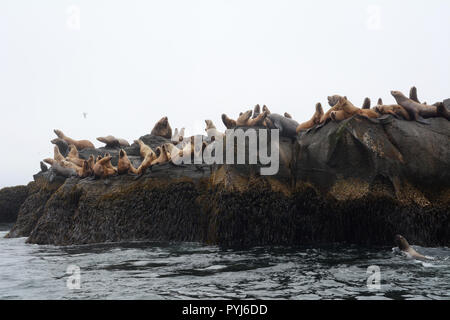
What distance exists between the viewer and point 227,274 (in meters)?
8.97

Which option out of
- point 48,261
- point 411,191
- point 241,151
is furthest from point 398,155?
point 48,261

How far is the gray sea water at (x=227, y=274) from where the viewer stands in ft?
24.6

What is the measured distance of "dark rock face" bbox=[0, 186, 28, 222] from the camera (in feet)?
84.8

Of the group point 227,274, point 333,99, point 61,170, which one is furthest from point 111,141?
point 227,274

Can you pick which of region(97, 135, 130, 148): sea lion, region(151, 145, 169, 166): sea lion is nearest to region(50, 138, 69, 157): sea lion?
region(97, 135, 130, 148): sea lion

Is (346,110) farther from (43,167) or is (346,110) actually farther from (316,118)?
(43,167)

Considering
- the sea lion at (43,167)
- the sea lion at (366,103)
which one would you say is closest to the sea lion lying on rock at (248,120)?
the sea lion at (366,103)

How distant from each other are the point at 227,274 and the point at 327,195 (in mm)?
4381

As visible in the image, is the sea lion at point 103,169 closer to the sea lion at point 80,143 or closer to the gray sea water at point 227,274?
the gray sea water at point 227,274

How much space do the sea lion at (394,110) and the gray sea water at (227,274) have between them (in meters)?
3.66

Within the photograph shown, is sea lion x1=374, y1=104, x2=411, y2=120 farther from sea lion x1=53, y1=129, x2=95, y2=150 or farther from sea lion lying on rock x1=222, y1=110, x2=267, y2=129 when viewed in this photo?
sea lion x1=53, y1=129, x2=95, y2=150

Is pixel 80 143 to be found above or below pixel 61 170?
above

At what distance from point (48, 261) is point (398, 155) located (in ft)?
30.1
